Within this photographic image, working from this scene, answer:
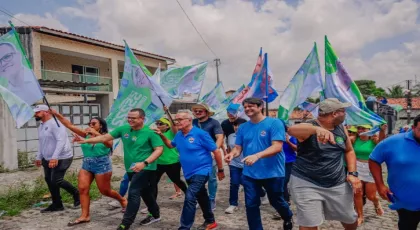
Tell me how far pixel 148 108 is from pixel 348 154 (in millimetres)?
3830

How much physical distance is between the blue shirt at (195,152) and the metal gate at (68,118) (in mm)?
8038

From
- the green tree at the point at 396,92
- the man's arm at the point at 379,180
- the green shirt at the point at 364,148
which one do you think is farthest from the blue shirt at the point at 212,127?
the green tree at the point at 396,92

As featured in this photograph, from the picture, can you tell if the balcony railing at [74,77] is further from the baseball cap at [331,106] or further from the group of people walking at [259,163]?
the baseball cap at [331,106]

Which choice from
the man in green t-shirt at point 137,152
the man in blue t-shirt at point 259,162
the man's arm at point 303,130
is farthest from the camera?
the man in green t-shirt at point 137,152

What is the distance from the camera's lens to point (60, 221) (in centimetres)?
518

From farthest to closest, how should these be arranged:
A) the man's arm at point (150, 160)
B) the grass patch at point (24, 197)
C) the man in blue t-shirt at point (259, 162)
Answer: the grass patch at point (24, 197) → the man's arm at point (150, 160) → the man in blue t-shirt at point (259, 162)

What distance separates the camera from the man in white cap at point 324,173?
10.4ft

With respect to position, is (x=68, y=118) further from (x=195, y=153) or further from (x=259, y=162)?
(x=259, y=162)

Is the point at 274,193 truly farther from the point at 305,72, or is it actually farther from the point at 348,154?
the point at 305,72

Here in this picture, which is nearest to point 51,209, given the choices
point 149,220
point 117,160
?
point 149,220

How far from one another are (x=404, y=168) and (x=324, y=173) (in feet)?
2.03

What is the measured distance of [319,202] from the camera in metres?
3.23

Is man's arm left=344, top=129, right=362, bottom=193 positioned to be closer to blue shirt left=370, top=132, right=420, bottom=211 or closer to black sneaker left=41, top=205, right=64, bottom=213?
blue shirt left=370, top=132, right=420, bottom=211

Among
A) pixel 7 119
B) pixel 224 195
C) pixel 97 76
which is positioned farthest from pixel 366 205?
pixel 97 76
